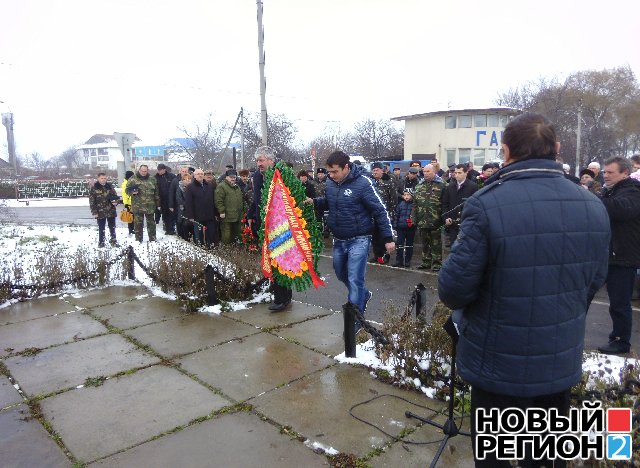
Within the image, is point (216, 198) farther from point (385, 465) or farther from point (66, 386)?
point (385, 465)

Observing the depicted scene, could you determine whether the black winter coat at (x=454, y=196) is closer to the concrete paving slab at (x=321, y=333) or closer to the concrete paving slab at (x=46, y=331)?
the concrete paving slab at (x=321, y=333)

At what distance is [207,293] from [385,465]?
404 centimetres

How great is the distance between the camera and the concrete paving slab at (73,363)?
4.51m

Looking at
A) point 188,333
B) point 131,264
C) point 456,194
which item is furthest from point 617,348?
point 131,264

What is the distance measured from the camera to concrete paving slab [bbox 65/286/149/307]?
720cm

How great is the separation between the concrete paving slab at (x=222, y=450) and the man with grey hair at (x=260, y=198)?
2.93m

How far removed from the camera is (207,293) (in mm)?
6633

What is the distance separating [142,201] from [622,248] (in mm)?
10104

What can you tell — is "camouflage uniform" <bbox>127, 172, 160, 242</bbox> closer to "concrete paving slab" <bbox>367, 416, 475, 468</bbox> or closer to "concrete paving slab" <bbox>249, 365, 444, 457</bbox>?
"concrete paving slab" <bbox>249, 365, 444, 457</bbox>

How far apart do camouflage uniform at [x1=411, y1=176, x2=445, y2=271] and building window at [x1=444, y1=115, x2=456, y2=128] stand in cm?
4027

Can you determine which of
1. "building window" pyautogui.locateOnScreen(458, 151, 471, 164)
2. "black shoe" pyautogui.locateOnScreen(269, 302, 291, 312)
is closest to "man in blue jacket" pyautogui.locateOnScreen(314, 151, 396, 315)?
"black shoe" pyautogui.locateOnScreen(269, 302, 291, 312)

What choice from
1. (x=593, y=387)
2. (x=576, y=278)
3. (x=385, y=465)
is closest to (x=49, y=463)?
(x=385, y=465)

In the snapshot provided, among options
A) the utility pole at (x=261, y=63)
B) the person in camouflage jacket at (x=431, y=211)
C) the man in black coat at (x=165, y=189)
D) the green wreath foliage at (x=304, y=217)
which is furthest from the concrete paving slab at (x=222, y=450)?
the utility pole at (x=261, y=63)

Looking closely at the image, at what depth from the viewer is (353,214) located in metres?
5.20
